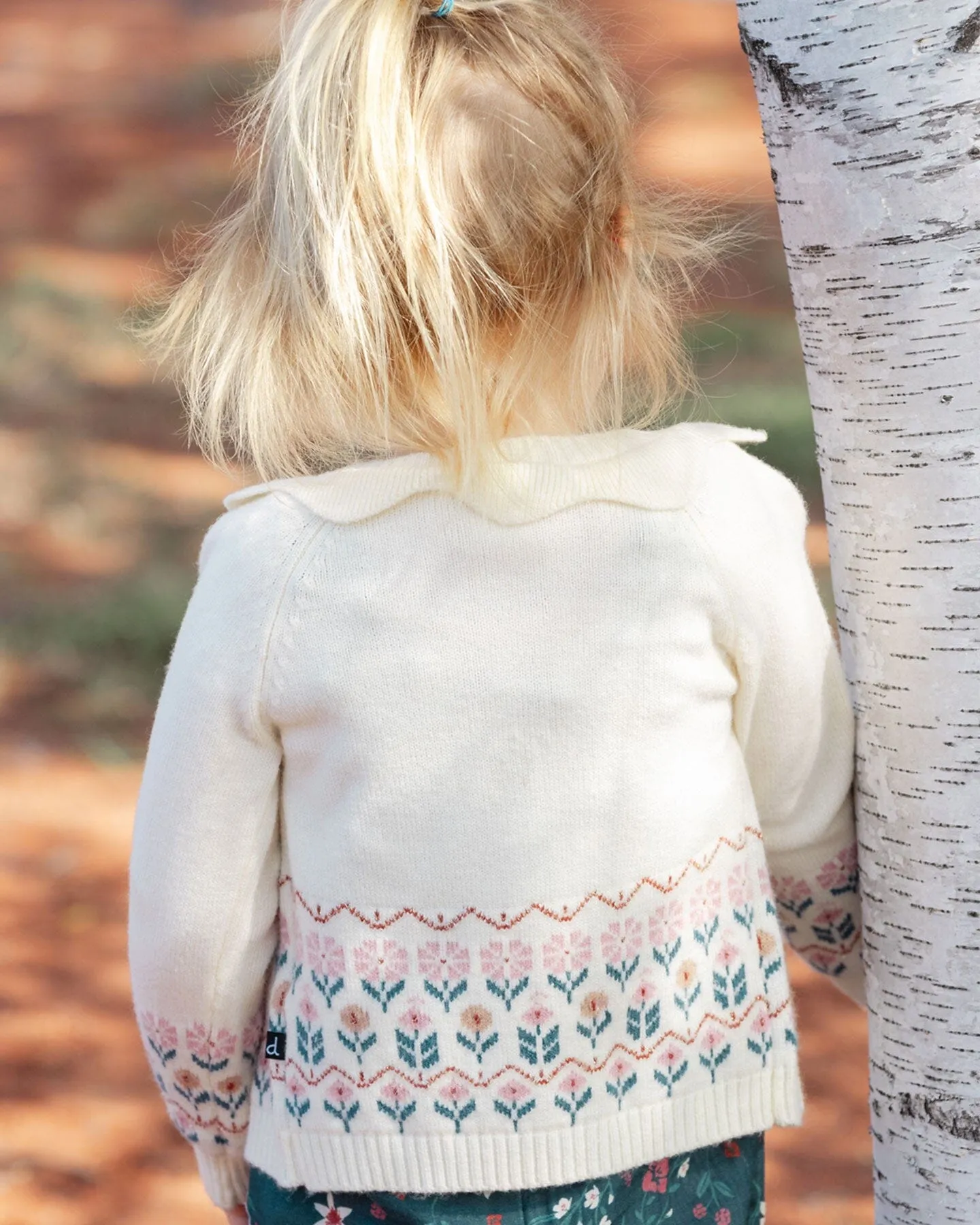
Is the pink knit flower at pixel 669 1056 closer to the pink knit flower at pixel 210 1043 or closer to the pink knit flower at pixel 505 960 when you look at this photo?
the pink knit flower at pixel 505 960

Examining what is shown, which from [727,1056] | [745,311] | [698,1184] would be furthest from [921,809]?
[745,311]

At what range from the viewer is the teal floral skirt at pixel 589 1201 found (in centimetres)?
119

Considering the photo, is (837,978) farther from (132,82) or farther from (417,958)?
(132,82)

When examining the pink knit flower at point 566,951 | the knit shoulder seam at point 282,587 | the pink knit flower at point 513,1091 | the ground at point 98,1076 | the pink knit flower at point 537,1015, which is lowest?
the ground at point 98,1076

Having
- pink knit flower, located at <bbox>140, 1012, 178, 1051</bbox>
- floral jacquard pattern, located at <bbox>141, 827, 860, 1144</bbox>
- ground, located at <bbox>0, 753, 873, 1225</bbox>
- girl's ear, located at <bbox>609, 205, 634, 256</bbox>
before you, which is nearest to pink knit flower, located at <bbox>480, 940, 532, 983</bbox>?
floral jacquard pattern, located at <bbox>141, 827, 860, 1144</bbox>

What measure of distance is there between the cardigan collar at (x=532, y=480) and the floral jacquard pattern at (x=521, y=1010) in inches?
12.6

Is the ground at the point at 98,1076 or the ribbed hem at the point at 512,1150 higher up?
the ribbed hem at the point at 512,1150

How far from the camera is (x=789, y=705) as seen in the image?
4.15 ft

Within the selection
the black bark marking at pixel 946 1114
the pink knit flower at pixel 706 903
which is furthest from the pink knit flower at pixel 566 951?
the black bark marking at pixel 946 1114

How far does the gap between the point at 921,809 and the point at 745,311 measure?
15.4 feet

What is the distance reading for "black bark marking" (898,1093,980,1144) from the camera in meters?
1.26

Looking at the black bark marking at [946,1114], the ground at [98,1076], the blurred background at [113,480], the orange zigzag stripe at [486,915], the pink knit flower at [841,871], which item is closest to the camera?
the orange zigzag stripe at [486,915]

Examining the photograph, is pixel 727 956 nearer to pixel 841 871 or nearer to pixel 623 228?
pixel 841 871

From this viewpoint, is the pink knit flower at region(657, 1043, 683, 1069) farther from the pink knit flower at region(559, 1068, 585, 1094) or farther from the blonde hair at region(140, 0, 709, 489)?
the blonde hair at region(140, 0, 709, 489)
